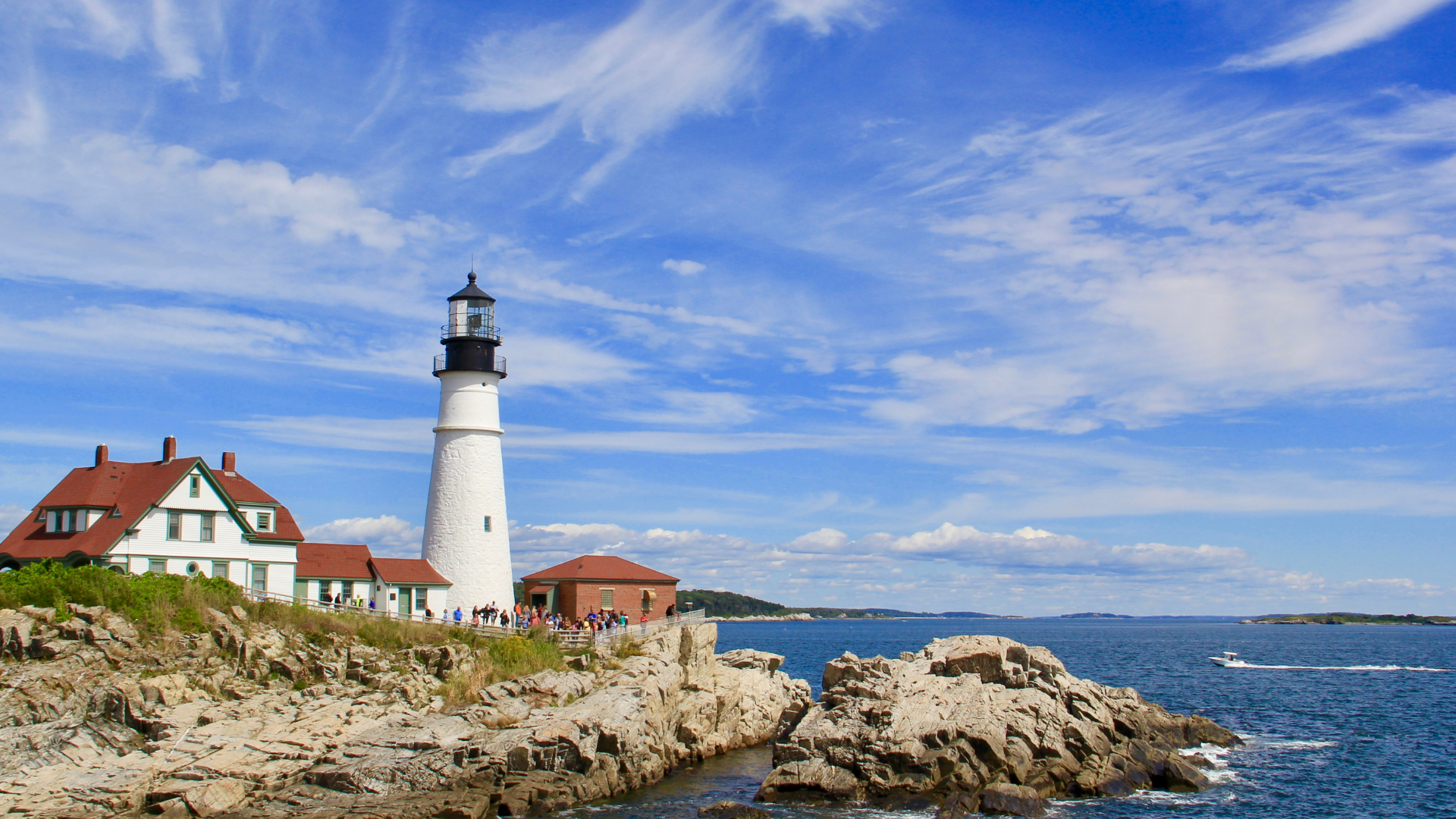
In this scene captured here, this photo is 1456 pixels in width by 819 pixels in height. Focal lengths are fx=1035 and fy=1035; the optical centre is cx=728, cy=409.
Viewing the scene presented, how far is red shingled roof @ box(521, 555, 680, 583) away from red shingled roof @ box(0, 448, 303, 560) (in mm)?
11002

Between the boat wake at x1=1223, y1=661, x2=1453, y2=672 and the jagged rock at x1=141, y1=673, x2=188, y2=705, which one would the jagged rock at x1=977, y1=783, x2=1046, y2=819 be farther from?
the boat wake at x1=1223, y1=661, x2=1453, y2=672

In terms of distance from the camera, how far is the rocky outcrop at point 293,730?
2370 cm

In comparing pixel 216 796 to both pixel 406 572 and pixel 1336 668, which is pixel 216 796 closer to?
pixel 406 572

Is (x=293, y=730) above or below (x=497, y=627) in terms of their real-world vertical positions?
below

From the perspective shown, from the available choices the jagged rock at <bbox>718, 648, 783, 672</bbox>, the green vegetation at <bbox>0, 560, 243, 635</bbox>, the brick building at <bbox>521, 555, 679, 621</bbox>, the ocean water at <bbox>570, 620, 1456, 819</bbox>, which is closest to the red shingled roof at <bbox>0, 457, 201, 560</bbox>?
the green vegetation at <bbox>0, 560, 243, 635</bbox>

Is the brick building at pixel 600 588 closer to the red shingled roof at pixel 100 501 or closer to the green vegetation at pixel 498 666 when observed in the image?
the green vegetation at pixel 498 666

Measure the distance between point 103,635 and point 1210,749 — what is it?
33583mm

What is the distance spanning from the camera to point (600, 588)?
41844 millimetres

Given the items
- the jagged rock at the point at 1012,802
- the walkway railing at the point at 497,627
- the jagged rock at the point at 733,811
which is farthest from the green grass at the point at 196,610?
the jagged rock at the point at 1012,802

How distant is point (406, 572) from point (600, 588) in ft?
24.9

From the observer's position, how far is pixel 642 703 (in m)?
30.2

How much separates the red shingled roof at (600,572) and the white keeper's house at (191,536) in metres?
4.89

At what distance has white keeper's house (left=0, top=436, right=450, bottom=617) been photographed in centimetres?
3372

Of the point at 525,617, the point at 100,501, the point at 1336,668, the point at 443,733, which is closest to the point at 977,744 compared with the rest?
the point at 443,733
